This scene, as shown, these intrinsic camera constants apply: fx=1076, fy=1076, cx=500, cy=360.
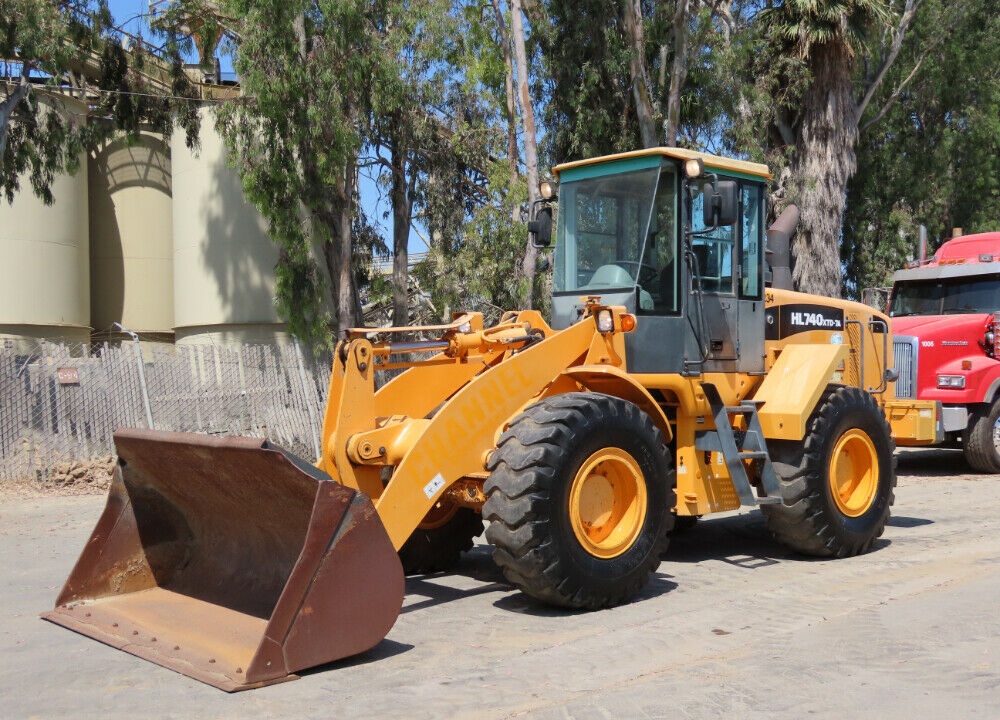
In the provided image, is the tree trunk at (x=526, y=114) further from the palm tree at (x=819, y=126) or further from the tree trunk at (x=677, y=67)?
the palm tree at (x=819, y=126)

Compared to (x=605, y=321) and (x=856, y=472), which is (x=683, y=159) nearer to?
(x=605, y=321)

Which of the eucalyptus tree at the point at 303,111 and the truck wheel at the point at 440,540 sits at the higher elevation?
the eucalyptus tree at the point at 303,111

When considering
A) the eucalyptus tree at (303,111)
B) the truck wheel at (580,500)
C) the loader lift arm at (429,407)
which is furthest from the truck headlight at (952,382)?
the eucalyptus tree at (303,111)

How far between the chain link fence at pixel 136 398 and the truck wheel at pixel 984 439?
9265mm

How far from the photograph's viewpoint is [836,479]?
8.60m

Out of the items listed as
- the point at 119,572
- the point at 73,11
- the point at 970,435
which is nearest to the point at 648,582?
the point at 119,572

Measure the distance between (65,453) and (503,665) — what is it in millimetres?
10055

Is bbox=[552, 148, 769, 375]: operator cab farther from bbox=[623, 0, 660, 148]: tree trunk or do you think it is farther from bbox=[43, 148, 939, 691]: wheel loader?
bbox=[623, 0, 660, 148]: tree trunk

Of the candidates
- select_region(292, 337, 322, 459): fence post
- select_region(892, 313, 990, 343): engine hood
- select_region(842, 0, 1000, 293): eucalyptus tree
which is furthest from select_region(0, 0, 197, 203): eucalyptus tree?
select_region(842, 0, 1000, 293): eucalyptus tree

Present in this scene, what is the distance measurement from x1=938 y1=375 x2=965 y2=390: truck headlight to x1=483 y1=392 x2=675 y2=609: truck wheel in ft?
28.1

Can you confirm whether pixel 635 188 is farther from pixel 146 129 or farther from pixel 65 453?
pixel 146 129

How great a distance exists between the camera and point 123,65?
65.8 ft

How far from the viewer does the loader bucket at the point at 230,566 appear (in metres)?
5.39

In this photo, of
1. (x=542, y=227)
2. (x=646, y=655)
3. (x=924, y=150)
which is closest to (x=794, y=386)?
(x=542, y=227)
